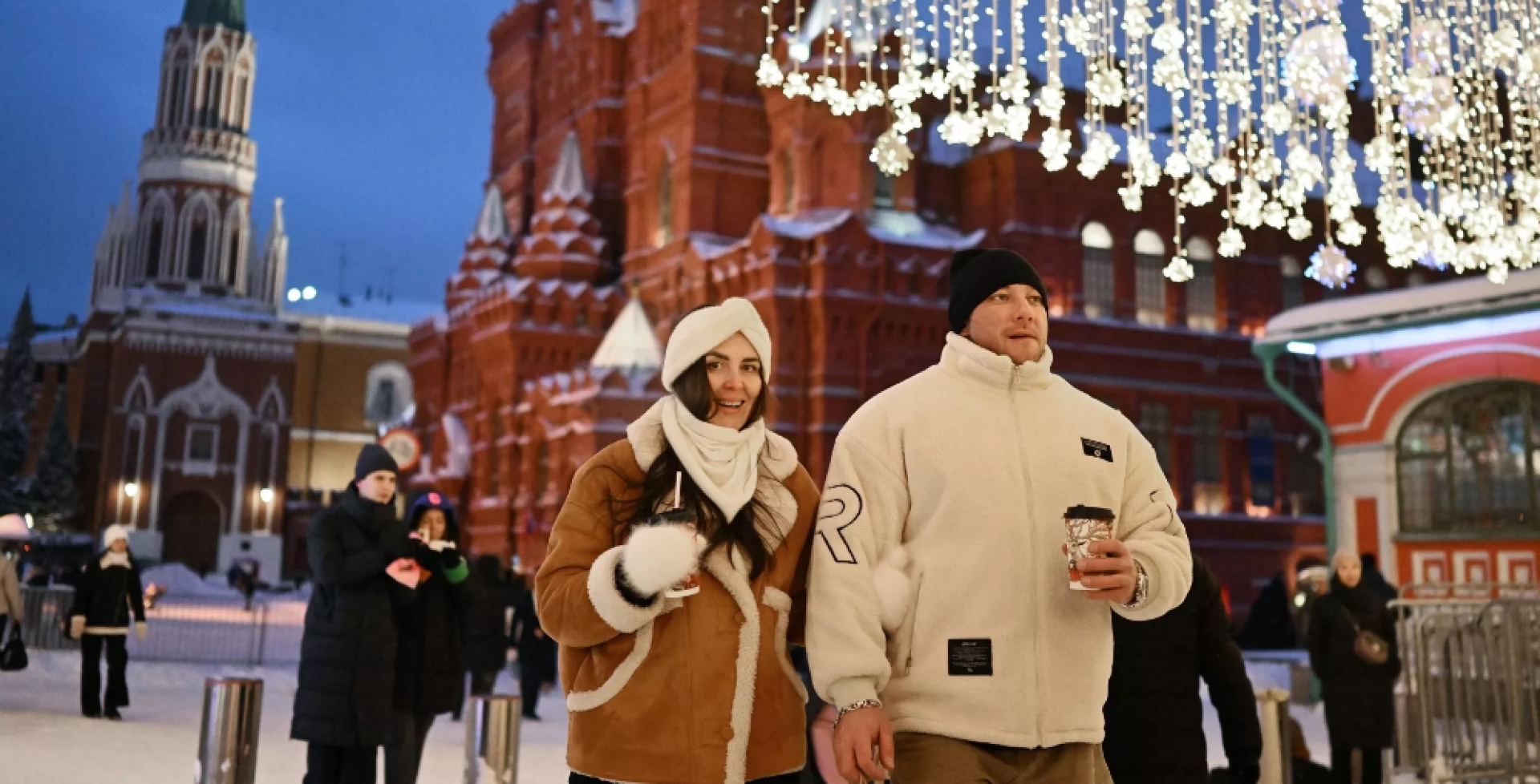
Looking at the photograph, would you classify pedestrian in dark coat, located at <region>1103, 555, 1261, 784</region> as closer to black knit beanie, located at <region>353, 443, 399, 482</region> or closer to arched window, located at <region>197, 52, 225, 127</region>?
black knit beanie, located at <region>353, 443, 399, 482</region>

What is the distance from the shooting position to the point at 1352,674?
805cm

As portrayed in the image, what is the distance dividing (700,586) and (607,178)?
104 ft

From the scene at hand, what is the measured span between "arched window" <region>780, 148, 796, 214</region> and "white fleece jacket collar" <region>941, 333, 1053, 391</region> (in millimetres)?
23785

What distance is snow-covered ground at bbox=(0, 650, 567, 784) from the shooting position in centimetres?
815

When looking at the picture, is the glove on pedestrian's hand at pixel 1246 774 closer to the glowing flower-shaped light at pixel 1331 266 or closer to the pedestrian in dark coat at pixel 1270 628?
the glowing flower-shaped light at pixel 1331 266

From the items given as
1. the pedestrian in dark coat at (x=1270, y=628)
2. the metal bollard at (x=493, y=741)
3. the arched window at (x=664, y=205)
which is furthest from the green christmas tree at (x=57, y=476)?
the metal bollard at (x=493, y=741)

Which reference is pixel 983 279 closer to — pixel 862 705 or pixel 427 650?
pixel 862 705

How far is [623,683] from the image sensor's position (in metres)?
3.13

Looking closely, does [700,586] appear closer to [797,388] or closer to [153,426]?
[797,388]

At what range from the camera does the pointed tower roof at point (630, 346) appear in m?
26.7

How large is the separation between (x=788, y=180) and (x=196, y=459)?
36.8 m

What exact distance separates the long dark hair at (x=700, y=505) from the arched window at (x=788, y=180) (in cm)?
2385

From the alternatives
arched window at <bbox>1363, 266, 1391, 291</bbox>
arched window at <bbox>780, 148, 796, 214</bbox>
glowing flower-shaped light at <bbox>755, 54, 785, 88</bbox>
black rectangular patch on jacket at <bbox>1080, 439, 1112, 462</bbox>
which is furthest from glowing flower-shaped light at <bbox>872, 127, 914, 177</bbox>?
arched window at <bbox>1363, 266, 1391, 291</bbox>

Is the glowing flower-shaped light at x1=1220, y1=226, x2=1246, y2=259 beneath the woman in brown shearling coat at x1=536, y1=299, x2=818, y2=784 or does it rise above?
above
